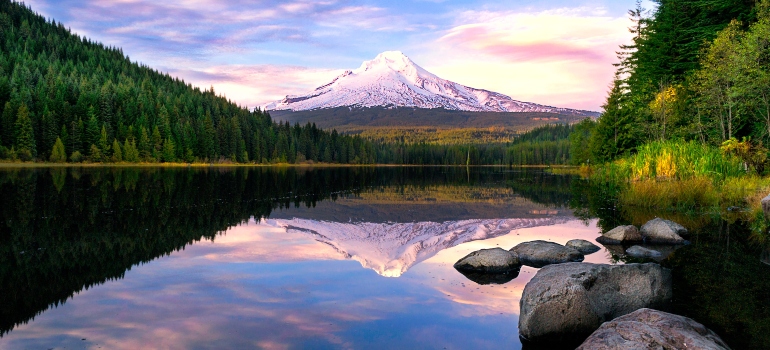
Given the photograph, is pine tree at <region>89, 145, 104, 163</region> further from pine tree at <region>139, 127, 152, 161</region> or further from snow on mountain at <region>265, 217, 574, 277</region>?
snow on mountain at <region>265, 217, 574, 277</region>

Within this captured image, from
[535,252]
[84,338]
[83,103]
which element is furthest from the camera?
[83,103]

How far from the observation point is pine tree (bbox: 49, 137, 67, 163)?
8212 centimetres

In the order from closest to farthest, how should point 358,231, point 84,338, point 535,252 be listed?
1. point 84,338
2. point 535,252
3. point 358,231

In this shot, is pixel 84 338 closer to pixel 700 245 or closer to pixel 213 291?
pixel 213 291

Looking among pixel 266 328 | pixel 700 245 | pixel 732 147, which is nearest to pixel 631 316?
pixel 266 328

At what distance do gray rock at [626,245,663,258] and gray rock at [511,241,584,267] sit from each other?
1481 millimetres

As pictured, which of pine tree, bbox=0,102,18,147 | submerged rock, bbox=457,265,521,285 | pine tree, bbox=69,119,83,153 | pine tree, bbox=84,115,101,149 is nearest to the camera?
submerged rock, bbox=457,265,521,285

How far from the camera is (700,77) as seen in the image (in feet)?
96.1

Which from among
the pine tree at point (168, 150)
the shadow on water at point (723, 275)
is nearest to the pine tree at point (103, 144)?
the pine tree at point (168, 150)

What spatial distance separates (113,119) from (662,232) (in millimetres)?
107261

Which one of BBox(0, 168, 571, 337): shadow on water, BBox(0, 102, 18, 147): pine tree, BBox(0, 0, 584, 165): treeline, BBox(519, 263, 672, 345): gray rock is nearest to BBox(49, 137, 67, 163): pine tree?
BBox(0, 0, 584, 165): treeline

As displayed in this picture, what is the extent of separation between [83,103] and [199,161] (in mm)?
25542

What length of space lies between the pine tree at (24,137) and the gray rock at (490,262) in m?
89.8

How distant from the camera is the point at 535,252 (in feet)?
45.0
